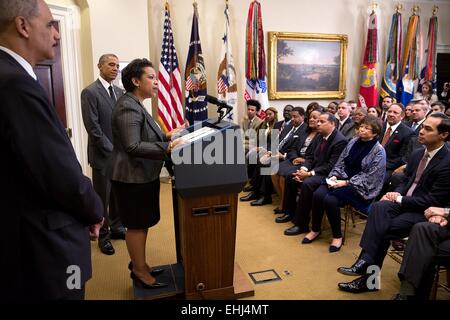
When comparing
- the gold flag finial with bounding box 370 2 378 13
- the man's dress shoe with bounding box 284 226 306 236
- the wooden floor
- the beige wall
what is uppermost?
the gold flag finial with bounding box 370 2 378 13

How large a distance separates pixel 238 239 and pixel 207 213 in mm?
1471

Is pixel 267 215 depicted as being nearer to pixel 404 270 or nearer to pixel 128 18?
pixel 404 270

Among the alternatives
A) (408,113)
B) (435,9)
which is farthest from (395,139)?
(435,9)

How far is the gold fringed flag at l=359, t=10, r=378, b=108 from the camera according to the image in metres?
6.09

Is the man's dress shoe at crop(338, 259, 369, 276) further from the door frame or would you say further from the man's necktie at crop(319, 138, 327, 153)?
the door frame

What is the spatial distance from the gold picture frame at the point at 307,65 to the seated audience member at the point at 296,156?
6.78 ft

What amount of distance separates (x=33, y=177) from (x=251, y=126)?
4.23 meters

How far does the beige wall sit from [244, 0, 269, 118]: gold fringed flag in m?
0.23

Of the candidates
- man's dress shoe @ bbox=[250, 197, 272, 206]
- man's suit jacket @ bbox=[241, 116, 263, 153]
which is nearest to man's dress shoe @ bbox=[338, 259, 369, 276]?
→ man's dress shoe @ bbox=[250, 197, 272, 206]

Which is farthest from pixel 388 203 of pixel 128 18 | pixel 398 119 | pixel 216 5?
pixel 216 5

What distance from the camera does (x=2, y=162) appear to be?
1.04 meters

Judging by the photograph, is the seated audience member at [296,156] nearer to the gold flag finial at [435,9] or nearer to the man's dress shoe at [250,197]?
the man's dress shoe at [250,197]

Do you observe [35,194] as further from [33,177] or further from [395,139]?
[395,139]

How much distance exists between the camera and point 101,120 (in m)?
2.93
